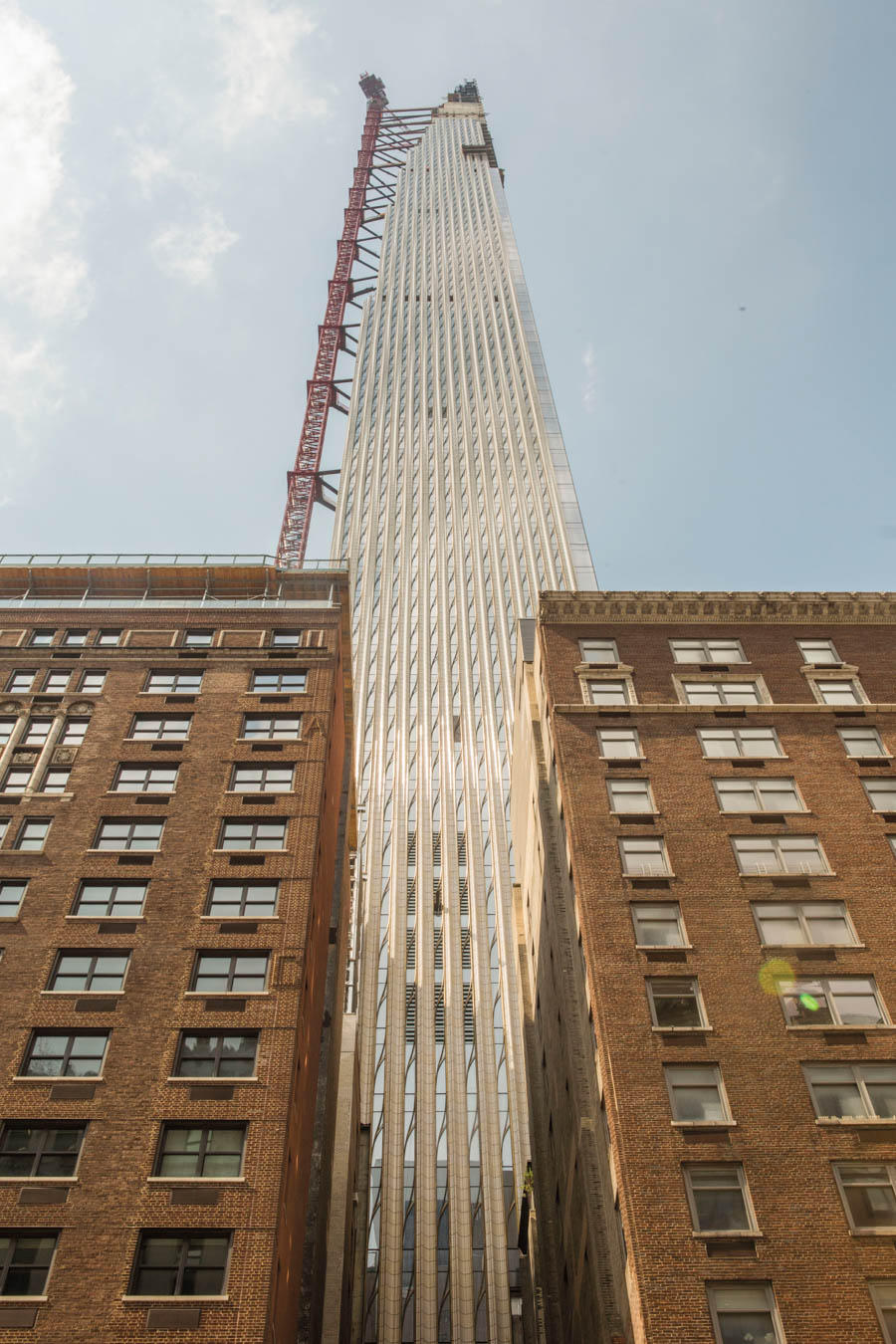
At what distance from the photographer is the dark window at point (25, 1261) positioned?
2348 centimetres

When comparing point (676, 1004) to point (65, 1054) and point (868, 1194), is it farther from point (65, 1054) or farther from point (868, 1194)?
point (65, 1054)

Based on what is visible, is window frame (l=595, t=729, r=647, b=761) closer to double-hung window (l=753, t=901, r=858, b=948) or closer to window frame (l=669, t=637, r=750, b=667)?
window frame (l=669, t=637, r=750, b=667)

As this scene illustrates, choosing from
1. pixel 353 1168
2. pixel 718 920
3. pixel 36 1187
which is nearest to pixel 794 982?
pixel 718 920

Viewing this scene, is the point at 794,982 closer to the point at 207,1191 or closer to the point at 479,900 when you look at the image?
the point at 207,1191

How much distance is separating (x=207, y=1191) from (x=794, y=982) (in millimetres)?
17210

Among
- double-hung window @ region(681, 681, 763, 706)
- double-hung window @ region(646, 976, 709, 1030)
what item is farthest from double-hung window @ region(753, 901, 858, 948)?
double-hung window @ region(681, 681, 763, 706)

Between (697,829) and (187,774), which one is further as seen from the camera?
(187,774)

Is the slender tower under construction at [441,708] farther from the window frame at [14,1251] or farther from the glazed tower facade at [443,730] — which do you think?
the window frame at [14,1251]

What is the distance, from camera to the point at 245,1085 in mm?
27688

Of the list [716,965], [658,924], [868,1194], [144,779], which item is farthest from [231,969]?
[868,1194]

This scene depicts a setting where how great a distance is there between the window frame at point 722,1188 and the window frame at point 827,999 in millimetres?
4478

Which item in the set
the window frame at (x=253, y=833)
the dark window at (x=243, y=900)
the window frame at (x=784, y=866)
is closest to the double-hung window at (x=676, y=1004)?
the window frame at (x=784, y=866)

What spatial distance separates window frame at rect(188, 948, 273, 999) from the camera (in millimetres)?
29797

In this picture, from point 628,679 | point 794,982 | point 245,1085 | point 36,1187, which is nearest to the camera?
point 36,1187
